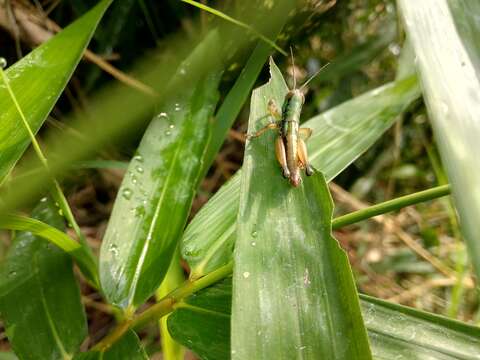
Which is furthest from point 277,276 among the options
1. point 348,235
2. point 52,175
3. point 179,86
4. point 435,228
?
Result: point 435,228

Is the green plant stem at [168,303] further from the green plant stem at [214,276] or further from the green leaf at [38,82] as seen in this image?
the green leaf at [38,82]

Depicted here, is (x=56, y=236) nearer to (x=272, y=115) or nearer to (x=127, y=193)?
(x=127, y=193)

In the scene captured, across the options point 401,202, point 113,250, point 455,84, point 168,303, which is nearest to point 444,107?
point 455,84

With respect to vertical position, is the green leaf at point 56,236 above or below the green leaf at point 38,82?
below

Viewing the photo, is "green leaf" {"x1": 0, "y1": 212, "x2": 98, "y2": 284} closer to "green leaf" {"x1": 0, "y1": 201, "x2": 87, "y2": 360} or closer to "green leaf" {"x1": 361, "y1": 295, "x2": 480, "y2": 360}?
"green leaf" {"x1": 0, "y1": 201, "x2": 87, "y2": 360}

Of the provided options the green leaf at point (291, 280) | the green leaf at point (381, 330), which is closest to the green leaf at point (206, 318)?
the green leaf at point (381, 330)

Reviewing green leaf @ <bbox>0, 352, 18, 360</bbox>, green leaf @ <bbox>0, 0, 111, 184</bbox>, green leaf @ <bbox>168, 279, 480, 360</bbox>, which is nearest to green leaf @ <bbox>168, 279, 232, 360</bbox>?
green leaf @ <bbox>168, 279, 480, 360</bbox>

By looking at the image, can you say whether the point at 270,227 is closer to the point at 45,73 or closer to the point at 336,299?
the point at 336,299
